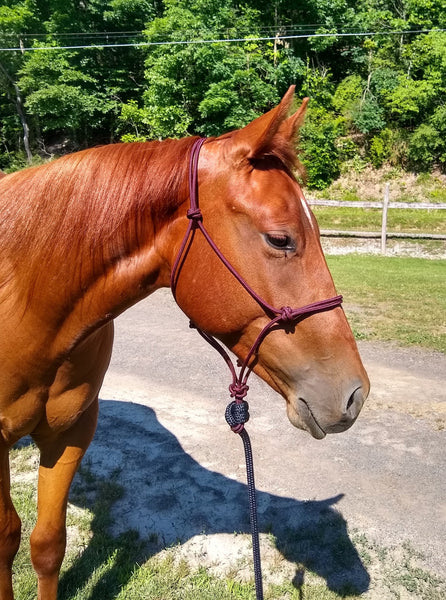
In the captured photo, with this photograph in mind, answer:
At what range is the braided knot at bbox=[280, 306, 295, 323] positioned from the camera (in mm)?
1559

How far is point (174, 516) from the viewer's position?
3344 millimetres

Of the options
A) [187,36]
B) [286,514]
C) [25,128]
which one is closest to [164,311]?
[286,514]

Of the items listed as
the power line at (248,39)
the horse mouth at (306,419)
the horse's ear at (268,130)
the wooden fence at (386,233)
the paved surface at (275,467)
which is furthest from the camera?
the power line at (248,39)

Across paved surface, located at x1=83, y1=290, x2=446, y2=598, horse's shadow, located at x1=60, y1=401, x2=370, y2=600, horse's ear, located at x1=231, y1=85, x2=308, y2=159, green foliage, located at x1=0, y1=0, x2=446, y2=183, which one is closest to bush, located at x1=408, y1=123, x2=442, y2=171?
green foliage, located at x1=0, y1=0, x2=446, y2=183

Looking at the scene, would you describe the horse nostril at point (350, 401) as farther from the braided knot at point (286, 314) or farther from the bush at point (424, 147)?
the bush at point (424, 147)

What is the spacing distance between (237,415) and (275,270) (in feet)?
2.18

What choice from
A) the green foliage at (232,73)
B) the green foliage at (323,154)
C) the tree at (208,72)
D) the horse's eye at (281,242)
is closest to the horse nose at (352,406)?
the horse's eye at (281,242)

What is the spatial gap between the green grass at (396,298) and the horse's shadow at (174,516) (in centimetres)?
417

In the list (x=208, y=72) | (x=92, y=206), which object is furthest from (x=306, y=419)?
(x=208, y=72)

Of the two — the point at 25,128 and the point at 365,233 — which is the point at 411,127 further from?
the point at 25,128

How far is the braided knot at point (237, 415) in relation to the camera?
1887 millimetres

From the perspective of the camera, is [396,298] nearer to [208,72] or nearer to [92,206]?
[92,206]

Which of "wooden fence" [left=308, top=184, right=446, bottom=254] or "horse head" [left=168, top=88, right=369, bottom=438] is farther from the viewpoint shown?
"wooden fence" [left=308, top=184, right=446, bottom=254]

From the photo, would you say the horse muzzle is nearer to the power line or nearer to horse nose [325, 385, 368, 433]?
horse nose [325, 385, 368, 433]
